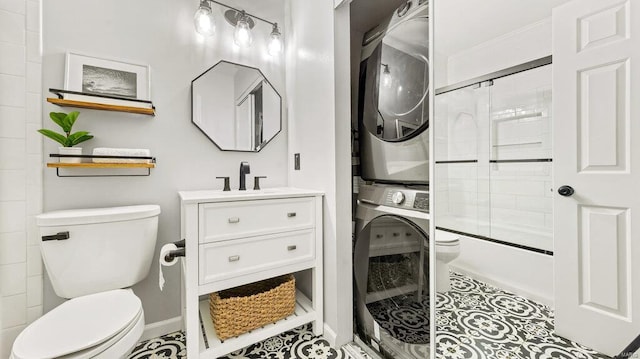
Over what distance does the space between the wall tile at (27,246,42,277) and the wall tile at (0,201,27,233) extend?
0.37 feet

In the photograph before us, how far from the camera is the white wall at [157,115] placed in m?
1.41

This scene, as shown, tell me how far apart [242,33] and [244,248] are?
1.45 m

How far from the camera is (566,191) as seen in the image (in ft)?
2.35

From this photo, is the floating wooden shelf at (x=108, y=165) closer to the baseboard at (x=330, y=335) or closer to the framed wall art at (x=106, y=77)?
the framed wall art at (x=106, y=77)

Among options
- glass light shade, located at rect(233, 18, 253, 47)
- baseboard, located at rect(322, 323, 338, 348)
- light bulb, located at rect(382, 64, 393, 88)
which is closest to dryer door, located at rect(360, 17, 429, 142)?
light bulb, located at rect(382, 64, 393, 88)

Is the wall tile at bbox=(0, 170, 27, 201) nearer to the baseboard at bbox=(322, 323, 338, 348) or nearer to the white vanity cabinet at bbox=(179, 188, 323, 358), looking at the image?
the white vanity cabinet at bbox=(179, 188, 323, 358)

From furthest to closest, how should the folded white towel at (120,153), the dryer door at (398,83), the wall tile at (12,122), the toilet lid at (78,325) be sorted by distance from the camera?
the folded white towel at (120,153) → the wall tile at (12,122) → the dryer door at (398,83) → the toilet lid at (78,325)

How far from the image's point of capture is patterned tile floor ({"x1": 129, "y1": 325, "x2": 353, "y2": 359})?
1.44 meters

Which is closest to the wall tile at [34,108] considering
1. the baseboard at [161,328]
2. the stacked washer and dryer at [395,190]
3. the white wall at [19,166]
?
the white wall at [19,166]

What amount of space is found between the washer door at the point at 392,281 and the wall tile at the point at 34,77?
1.88 m

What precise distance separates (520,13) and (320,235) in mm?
1309

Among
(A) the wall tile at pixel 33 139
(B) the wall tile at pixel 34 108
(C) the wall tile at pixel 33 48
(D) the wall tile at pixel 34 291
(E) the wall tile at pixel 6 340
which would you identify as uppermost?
(C) the wall tile at pixel 33 48

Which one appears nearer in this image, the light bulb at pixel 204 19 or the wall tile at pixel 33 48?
the wall tile at pixel 33 48

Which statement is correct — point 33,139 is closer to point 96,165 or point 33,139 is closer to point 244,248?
point 96,165
